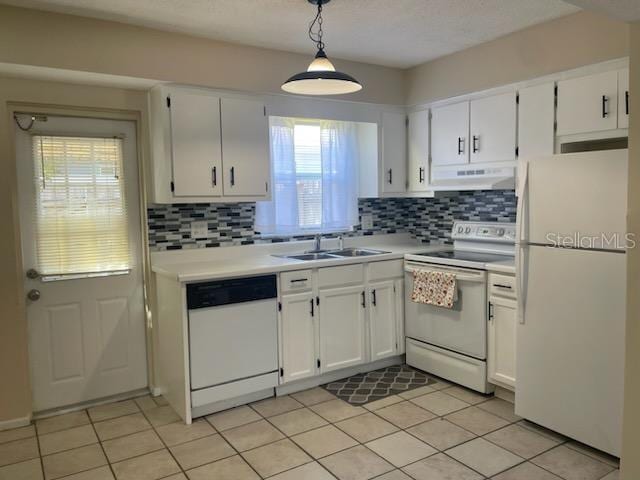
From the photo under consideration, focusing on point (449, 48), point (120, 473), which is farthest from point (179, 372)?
point (449, 48)

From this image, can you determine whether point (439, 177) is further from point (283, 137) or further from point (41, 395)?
point (41, 395)

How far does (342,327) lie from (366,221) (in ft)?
4.04

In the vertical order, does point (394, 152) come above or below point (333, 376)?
above

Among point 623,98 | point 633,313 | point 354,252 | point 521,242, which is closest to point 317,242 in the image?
point 354,252

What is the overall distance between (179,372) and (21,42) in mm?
2104

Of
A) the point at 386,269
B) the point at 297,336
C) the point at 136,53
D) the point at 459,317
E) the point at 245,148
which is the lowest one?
the point at 297,336

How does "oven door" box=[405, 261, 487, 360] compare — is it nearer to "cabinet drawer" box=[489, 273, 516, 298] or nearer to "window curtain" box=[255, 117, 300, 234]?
"cabinet drawer" box=[489, 273, 516, 298]

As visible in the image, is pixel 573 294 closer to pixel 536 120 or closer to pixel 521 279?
pixel 521 279

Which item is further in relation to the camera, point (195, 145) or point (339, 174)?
point (339, 174)

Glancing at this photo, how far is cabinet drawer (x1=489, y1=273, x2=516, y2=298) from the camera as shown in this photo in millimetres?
3186

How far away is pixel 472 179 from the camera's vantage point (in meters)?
3.77

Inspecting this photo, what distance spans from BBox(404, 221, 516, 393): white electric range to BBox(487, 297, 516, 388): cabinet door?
54 mm

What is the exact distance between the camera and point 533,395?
294 centimetres

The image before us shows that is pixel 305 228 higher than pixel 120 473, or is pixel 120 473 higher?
pixel 305 228
